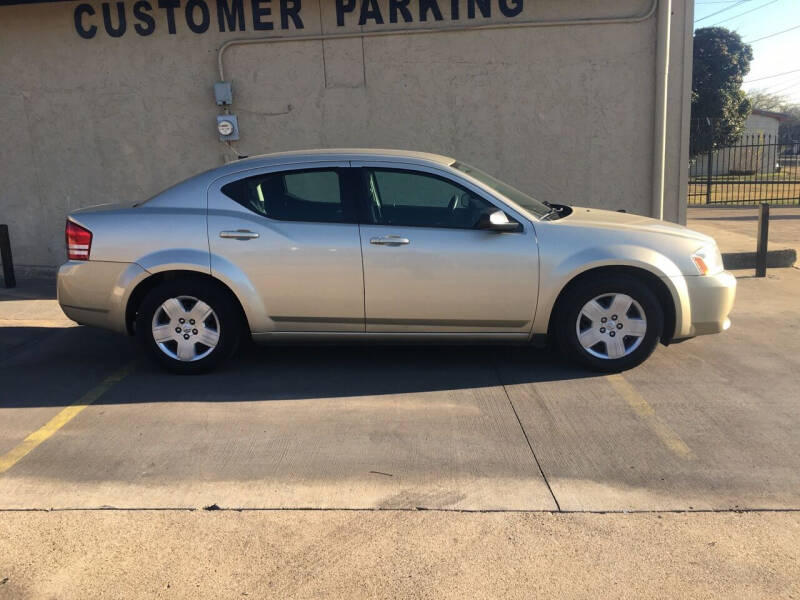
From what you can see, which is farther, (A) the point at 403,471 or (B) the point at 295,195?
(B) the point at 295,195

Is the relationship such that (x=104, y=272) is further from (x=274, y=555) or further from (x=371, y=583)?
(x=371, y=583)

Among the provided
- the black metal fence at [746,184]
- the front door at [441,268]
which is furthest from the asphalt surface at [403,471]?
the black metal fence at [746,184]

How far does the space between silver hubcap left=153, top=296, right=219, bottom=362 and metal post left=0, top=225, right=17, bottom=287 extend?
4.50 m

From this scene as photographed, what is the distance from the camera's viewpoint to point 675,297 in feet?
17.5

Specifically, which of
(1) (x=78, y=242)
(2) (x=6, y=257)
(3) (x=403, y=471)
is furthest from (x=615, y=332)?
(2) (x=6, y=257)

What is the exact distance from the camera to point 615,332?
17.8 ft

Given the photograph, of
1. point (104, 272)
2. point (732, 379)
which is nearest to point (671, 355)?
point (732, 379)

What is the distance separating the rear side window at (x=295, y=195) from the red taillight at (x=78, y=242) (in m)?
1.09

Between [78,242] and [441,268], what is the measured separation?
108 inches

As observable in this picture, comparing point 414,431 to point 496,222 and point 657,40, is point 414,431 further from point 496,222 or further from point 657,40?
point 657,40

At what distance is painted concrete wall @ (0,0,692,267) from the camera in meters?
8.78

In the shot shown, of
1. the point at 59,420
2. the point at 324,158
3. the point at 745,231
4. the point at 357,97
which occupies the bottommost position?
the point at 59,420

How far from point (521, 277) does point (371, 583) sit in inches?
111

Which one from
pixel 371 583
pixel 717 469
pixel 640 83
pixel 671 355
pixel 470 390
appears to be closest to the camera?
pixel 371 583
